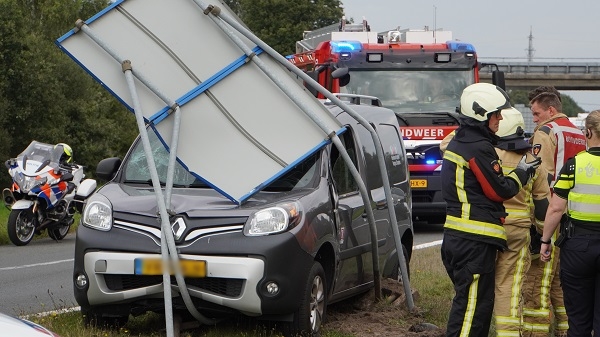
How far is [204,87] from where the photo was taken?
862 cm

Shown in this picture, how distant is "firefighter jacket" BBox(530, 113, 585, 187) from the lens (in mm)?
9289

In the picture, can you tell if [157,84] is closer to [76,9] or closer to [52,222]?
[52,222]

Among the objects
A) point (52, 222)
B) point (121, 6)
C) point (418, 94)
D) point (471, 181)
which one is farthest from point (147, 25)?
point (418, 94)

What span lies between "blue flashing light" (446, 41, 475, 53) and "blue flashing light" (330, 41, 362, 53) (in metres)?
1.54

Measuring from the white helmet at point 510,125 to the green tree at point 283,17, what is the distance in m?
53.6

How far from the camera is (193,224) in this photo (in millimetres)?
8125

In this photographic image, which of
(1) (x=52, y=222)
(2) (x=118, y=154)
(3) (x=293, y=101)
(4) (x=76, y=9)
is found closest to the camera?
(3) (x=293, y=101)

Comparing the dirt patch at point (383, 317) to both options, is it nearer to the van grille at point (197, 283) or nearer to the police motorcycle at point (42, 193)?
the van grille at point (197, 283)

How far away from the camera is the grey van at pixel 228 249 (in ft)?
26.1

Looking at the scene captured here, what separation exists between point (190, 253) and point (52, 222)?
9385 mm

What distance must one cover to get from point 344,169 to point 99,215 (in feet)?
A: 7.36

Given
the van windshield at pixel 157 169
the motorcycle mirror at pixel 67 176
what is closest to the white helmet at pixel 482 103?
the van windshield at pixel 157 169

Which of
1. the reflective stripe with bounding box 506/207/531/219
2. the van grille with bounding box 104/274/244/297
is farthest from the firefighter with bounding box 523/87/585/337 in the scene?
the van grille with bounding box 104/274/244/297

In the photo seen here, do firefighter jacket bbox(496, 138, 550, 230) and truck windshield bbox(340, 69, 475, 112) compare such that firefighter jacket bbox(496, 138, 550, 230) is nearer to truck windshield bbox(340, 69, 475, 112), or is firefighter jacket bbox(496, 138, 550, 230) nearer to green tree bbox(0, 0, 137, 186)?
truck windshield bbox(340, 69, 475, 112)
